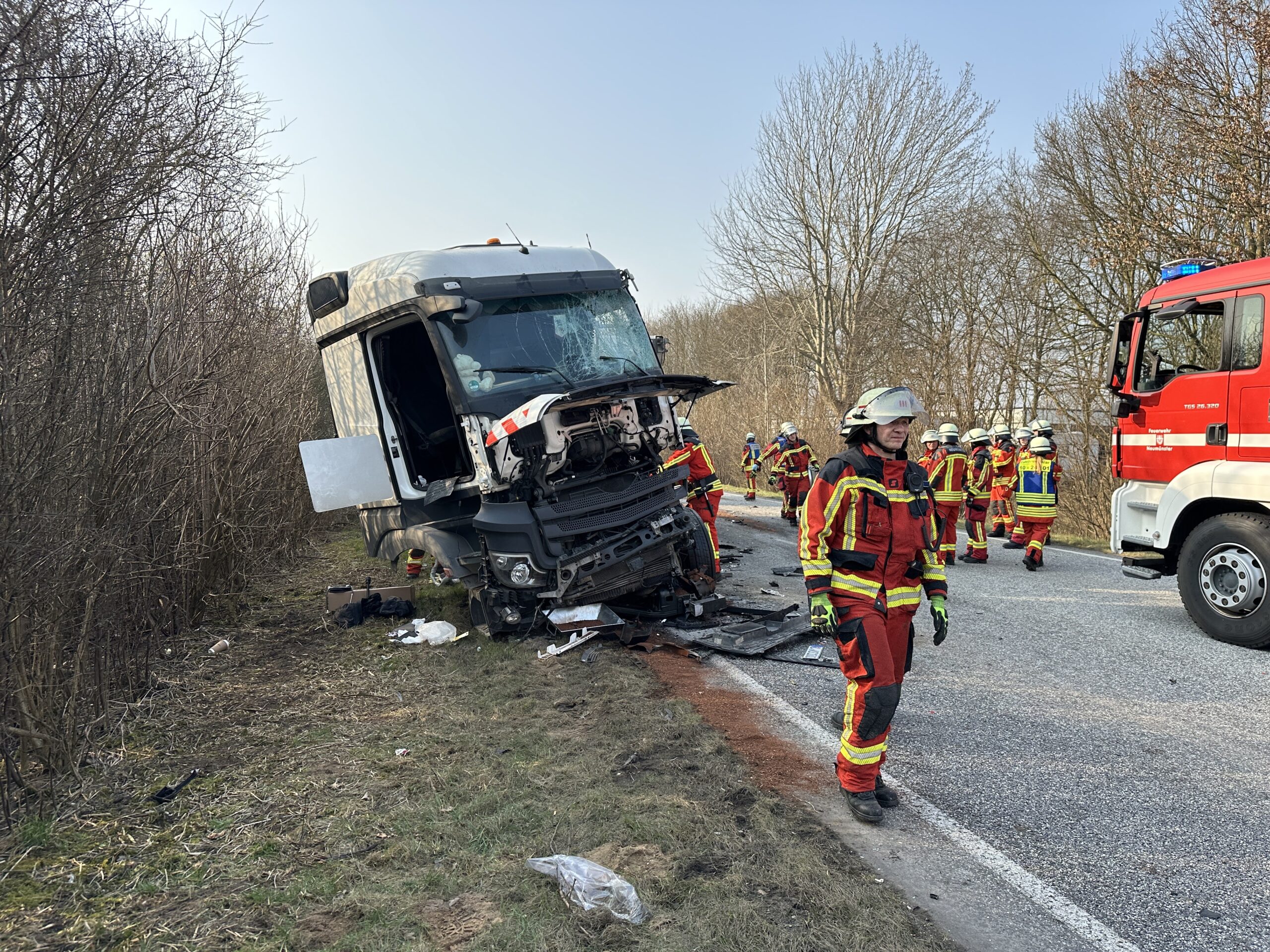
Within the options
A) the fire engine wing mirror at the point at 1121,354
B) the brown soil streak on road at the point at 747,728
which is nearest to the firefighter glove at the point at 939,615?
the brown soil streak on road at the point at 747,728

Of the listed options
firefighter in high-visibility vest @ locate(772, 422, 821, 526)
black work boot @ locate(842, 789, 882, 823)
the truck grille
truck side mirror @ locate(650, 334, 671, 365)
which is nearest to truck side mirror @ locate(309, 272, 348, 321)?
truck side mirror @ locate(650, 334, 671, 365)

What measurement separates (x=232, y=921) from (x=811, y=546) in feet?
8.55

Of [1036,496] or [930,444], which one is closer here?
[1036,496]

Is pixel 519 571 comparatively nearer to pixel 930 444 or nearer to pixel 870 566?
pixel 870 566

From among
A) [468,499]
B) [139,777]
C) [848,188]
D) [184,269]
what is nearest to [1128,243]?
[848,188]

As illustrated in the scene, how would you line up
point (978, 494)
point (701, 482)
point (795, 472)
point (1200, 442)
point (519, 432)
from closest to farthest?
1. point (519, 432)
2. point (1200, 442)
3. point (701, 482)
4. point (978, 494)
5. point (795, 472)

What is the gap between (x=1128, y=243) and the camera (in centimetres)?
1443

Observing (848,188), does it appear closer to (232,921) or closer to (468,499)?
(468,499)

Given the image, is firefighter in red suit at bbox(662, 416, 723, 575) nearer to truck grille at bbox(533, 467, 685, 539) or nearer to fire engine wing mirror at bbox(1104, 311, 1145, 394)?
truck grille at bbox(533, 467, 685, 539)

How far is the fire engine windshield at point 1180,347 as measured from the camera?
6348mm

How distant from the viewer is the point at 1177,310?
256 inches

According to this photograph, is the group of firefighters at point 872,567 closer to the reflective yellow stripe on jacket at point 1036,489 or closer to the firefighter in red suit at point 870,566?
the firefighter in red suit at point 870,566

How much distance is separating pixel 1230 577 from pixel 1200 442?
108 centimetres

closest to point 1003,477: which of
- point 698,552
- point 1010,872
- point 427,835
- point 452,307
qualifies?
point 698,552
